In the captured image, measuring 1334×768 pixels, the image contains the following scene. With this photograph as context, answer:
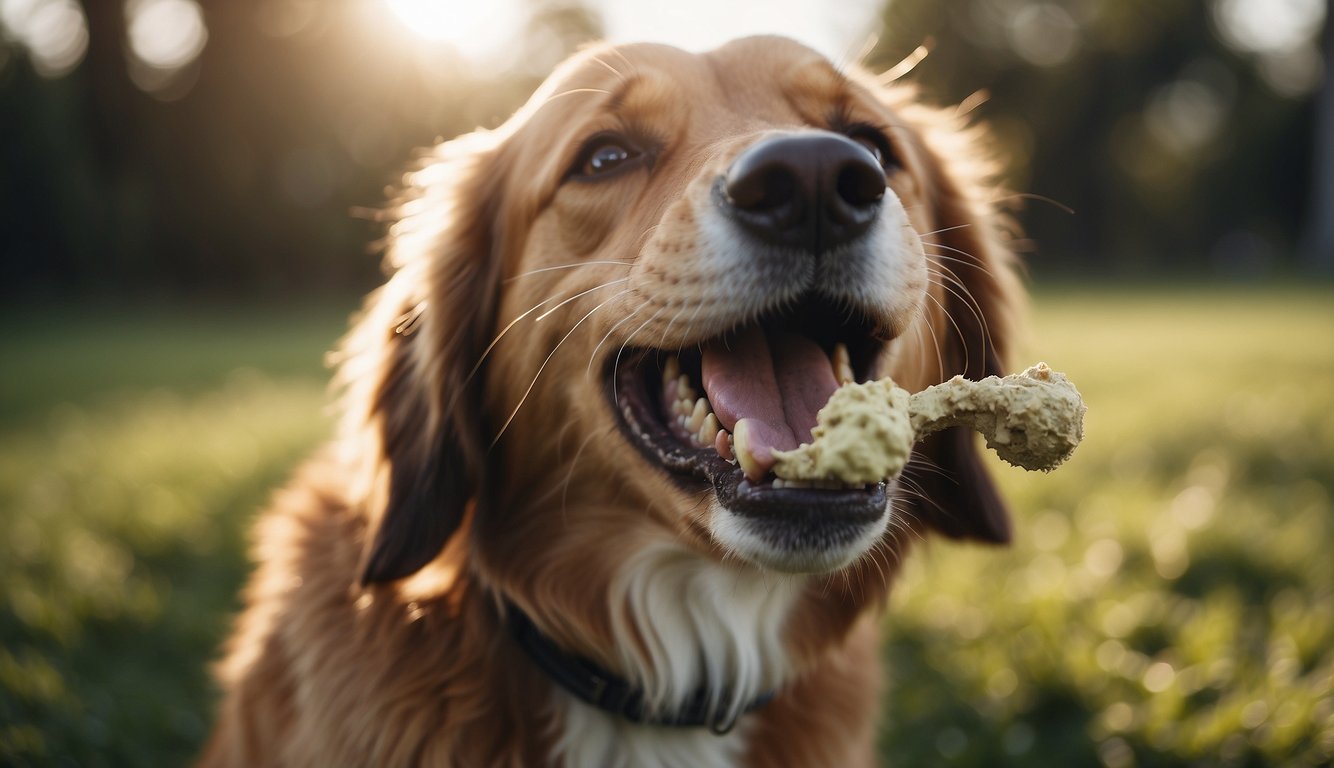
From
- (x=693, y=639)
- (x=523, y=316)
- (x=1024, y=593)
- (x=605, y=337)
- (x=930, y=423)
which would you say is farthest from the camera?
(x=1024, y=593)

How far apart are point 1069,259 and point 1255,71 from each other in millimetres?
11635

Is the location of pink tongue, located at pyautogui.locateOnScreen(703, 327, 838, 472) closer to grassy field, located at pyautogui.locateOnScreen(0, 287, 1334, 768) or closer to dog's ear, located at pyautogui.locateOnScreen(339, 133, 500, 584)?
dog's ear, located at pyautogui.locateOnScreen(339, 133, 500, 584)

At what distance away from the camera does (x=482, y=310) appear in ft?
8.57

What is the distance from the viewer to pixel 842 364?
7.22 feet

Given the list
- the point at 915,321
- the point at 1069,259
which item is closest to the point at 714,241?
the point at 915,321

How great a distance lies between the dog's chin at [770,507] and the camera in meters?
1.88

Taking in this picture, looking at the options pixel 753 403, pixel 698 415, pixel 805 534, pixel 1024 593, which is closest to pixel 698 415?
pixel 698 415

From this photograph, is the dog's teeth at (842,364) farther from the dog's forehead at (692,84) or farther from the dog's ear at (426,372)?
the dog's ear at (426,372)

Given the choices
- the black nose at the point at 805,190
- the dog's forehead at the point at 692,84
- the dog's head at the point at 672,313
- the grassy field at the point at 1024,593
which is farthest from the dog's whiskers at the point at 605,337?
the grassy field at the point at 1024,593

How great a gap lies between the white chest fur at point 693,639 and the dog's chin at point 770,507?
35 cm

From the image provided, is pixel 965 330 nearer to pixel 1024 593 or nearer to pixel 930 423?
pixel 930 423

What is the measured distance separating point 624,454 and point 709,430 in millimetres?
299

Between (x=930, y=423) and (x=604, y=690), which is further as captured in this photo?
(x=604, y=690)

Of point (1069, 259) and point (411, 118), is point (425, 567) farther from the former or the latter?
point (1069, 259)
